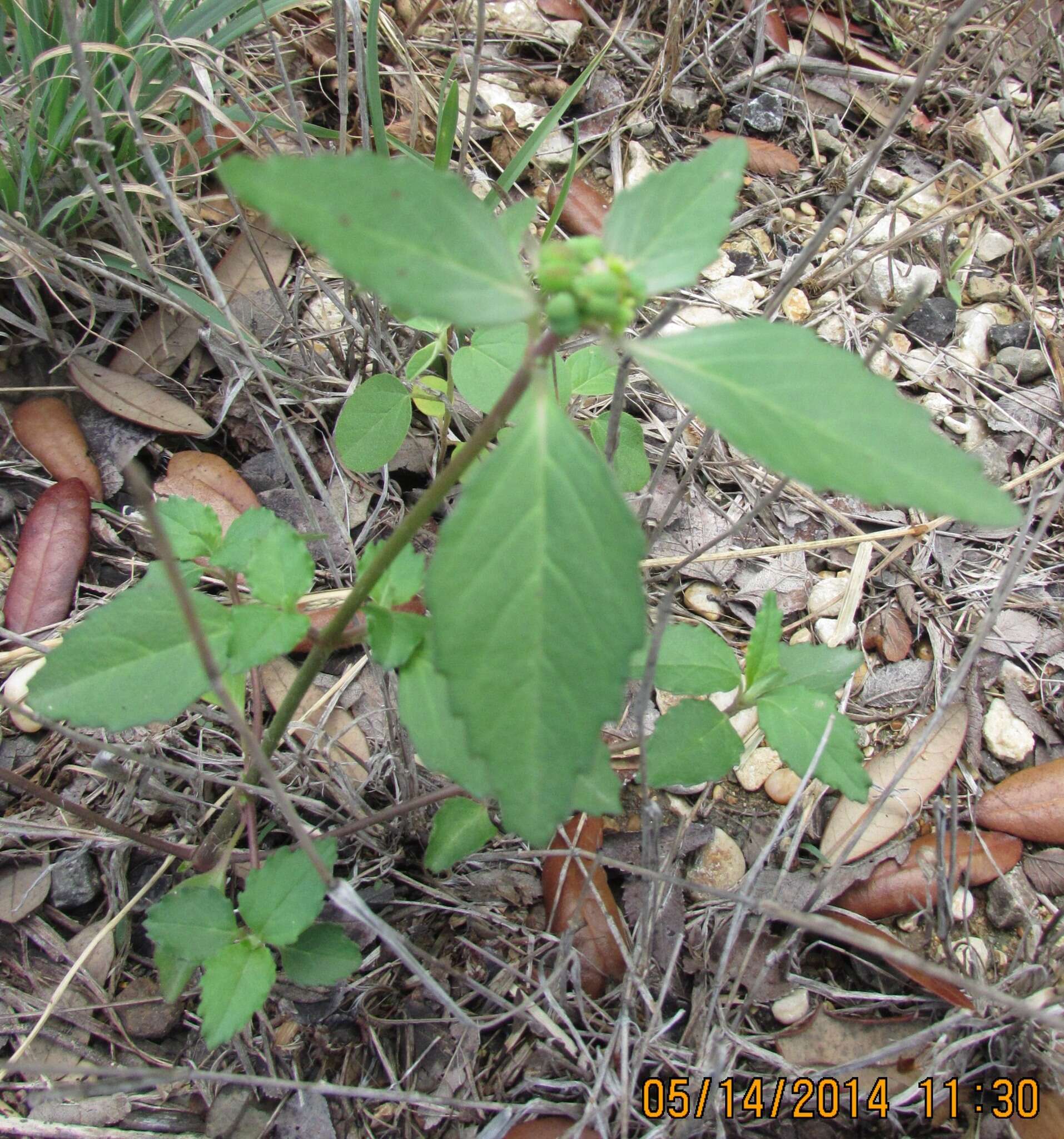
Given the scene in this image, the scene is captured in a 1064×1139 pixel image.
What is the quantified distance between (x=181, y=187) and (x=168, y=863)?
163 centimetres

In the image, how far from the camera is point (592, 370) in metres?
1.89

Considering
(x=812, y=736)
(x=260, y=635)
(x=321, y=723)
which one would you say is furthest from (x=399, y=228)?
(x=321, y=723)

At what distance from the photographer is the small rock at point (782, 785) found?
1845 mm

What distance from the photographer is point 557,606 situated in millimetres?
882

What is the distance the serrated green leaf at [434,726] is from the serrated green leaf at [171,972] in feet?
2.06

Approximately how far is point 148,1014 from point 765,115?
2969 mm

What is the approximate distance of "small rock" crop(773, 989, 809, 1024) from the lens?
1611 mm

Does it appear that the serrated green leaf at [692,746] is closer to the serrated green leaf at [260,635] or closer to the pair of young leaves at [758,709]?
the pair of young leaves at [758,709]

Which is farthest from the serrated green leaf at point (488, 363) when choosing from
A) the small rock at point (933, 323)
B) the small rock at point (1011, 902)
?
the small rock at point (1011, 902)

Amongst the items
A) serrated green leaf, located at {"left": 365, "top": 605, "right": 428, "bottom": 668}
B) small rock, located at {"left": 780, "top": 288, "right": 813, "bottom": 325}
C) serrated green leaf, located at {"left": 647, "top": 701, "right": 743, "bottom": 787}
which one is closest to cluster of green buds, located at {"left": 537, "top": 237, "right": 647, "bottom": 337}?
serrated green leaf, located at {"left": 365, "top": 605, "right": 428, "bottom": 668}

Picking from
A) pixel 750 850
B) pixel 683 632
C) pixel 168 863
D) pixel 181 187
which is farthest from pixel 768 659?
pixel 181 187

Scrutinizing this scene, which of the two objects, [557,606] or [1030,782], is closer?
[557,606]

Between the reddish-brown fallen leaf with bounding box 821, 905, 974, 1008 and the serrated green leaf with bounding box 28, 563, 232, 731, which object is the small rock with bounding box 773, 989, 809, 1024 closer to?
the reddish-brown fallen leaf with bounding box 821, 905, 974, 1008

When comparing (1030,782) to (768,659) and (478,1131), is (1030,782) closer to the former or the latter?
(768,659)
